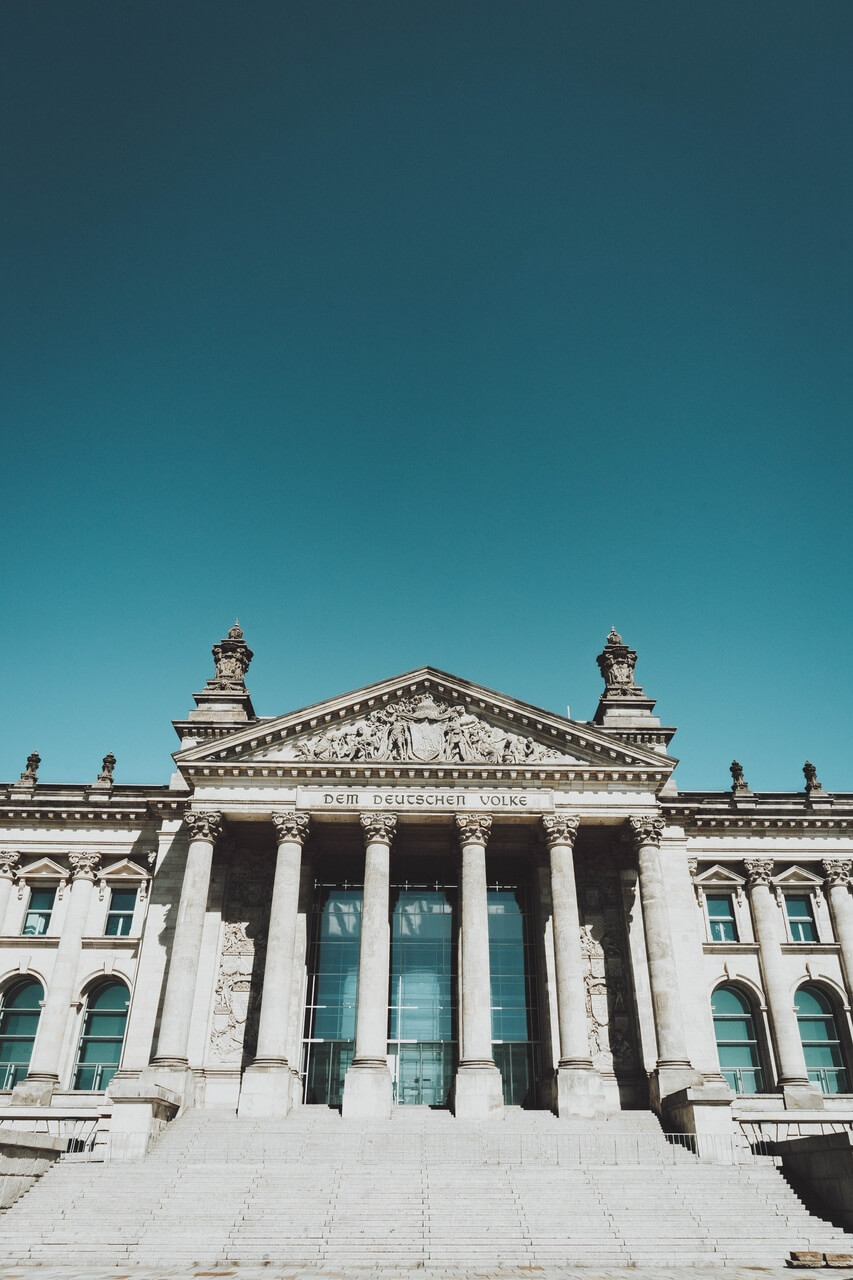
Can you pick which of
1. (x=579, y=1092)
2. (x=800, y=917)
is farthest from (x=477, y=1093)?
(x=800, y=917)

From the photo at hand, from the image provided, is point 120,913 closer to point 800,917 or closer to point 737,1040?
point 737,1040

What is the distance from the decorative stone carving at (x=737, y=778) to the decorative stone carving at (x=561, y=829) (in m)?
11.1

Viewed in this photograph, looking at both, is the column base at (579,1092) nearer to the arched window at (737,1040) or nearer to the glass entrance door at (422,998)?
the glass entrance door at (422,998)

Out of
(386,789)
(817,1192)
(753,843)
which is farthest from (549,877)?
(817,1192)

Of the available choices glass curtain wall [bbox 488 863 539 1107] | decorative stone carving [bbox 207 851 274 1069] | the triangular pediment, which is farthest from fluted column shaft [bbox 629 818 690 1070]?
decorative stone carving [bbox 207 851 274 1069]

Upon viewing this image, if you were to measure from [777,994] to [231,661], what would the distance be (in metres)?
27.8

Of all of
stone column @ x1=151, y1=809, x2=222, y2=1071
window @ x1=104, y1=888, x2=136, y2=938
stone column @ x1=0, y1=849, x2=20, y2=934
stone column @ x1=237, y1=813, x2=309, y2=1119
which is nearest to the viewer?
stone column @ x1=237, y1=813, x2=309, y2=1119

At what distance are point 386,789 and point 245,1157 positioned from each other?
13525 millimetres

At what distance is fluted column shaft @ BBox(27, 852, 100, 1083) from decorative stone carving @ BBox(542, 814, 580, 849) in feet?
65.1

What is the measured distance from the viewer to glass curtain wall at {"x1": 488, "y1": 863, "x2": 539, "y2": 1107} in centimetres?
3409

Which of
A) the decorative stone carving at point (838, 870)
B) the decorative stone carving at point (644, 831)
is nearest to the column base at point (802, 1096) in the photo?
the decorative stone carving at point (838, 870)

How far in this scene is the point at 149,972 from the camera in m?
34.6

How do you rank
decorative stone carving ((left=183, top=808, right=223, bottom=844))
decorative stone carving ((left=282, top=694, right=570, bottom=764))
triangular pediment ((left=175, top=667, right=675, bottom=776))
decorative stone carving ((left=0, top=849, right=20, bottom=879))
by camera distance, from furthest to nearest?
decorative stone carving ((left=0, top=849, right=20, bottom=879))
decorative stone carving ((left=282, top=694, right=570, bottom=764))
triangular pediment ((left=175, top=667, right=675, bottom=776))
decorative stone carving ((left=183, top=808, right=223, bottom=844))

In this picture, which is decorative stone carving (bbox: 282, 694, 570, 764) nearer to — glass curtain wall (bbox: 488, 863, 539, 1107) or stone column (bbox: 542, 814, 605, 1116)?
stone column (bbox: 542, 814, 605, 1116)
